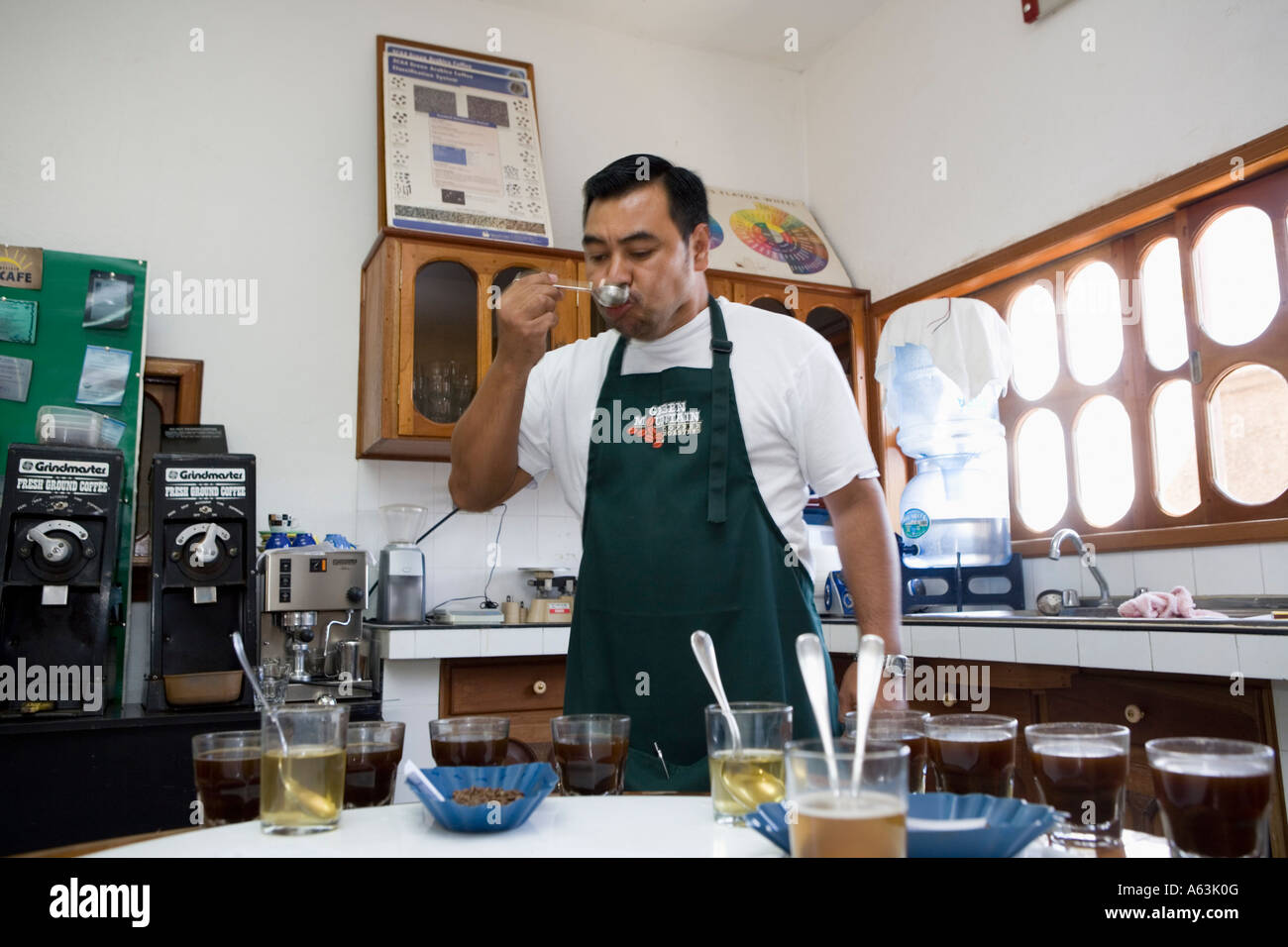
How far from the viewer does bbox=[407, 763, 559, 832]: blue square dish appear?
918 mm

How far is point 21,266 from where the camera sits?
321 cm

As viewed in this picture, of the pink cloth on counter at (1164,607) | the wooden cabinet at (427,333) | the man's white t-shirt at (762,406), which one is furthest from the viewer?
the wooden cabinet at (427,333)

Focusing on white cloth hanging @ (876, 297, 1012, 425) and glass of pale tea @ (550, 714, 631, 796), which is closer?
glass of pale tea @ (550, 714, 631, 796)

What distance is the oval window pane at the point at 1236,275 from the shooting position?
9.65ft

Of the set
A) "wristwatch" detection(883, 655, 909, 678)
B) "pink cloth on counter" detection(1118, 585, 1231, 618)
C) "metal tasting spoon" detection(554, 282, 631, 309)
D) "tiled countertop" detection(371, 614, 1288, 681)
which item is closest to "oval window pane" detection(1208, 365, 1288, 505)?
"pink cloth on counter" detection(1118, 585, 1231, 618)

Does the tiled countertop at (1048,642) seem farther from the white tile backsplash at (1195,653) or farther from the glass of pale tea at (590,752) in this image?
the glass of pale tea at (590,752)

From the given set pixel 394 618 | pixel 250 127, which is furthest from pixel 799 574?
pixel 250 127

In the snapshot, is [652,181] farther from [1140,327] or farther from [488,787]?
[1140,327]

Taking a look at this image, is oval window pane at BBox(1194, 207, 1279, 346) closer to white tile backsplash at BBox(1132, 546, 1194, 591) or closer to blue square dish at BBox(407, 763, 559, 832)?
white tile backsplash at BBox(1132, 546, 1194, 591)

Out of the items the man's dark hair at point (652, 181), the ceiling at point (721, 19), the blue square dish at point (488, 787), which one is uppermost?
the ceiling at point (721, 19)

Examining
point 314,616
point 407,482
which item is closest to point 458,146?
point 407,482

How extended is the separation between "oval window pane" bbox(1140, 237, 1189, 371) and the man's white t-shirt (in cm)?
192

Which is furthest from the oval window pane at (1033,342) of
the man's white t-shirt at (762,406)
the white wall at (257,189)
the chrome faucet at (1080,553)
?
the man's white t-shirt at (762,406)

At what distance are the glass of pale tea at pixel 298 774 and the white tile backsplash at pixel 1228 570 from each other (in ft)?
8.89
